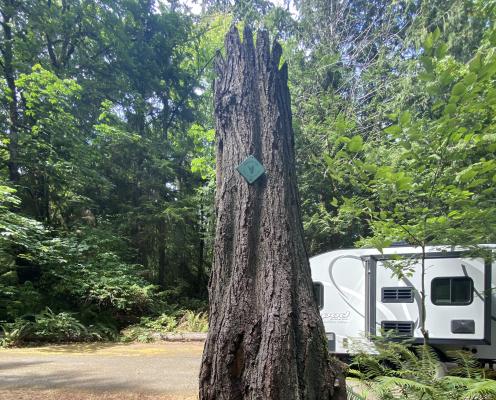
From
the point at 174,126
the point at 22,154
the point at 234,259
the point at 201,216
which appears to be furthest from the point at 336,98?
the point at 234,259

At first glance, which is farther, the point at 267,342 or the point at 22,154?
the point at 22,154

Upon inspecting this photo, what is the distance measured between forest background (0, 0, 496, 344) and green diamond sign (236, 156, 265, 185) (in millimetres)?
5533

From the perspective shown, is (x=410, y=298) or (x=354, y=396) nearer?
(x=354, y=396)

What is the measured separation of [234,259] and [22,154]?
1304cm

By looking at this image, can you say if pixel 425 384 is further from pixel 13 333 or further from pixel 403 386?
pixel 13 333

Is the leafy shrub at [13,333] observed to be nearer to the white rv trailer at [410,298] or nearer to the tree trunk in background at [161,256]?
the tree trunk in background at [161,256]

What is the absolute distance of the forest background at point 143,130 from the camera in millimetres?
11305

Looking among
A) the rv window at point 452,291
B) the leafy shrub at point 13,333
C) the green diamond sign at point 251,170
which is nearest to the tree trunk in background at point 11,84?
the leafy shrub at point 13,333

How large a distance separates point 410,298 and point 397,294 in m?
0.21

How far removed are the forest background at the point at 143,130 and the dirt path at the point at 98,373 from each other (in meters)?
1.92

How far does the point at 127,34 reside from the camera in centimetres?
1747

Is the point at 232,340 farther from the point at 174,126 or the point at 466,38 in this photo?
the point at 174,126

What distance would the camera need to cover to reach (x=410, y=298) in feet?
21.0

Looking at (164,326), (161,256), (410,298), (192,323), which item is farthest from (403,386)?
(161,256)
